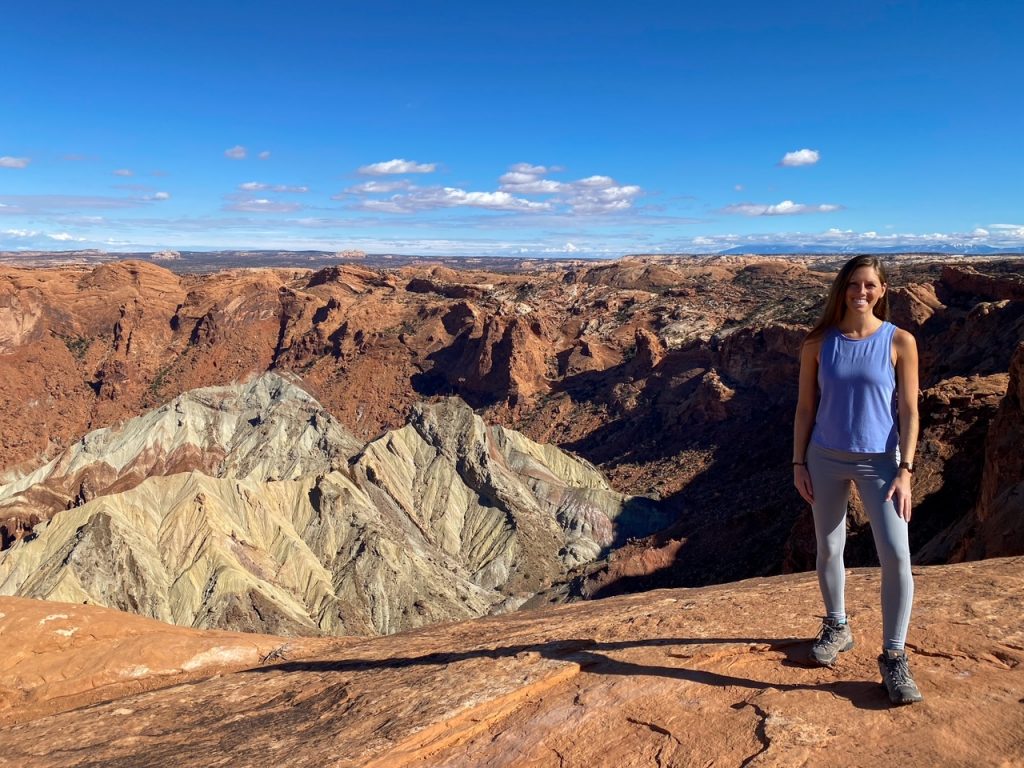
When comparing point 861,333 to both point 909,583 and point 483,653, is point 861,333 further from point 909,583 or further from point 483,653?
point 483,653

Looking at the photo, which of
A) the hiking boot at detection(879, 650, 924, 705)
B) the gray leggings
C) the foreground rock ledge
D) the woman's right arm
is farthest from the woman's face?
the foreground rock ledge

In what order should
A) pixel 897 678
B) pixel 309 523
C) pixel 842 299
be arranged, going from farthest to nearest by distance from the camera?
pixel 309 523 → pixel 842 299 → pixel 897 678

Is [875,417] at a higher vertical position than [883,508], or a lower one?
higher

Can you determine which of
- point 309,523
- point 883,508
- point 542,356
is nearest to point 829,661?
point 883,508

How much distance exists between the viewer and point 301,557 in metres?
32.9

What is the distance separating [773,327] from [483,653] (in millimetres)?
45685

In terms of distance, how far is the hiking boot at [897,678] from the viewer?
13.8 feet

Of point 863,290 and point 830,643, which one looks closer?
point 863,290

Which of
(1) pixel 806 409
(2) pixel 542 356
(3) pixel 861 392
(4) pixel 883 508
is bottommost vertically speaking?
(2) pixel 542 356

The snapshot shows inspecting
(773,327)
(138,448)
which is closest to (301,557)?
(138,448)

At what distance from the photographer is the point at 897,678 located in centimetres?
429

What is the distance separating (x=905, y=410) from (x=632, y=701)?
2.82 m

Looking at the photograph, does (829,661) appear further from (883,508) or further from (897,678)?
(883,508)

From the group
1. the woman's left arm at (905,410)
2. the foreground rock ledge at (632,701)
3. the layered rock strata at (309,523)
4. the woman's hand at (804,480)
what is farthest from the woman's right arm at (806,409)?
the layered rock strata at (309,523)
